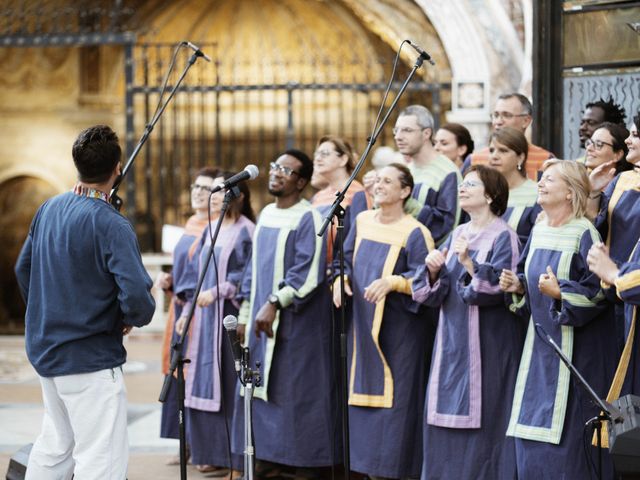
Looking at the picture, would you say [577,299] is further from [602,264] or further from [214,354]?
[214,354]

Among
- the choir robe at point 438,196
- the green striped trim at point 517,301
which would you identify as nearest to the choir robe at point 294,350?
the choir robe at point 438,196

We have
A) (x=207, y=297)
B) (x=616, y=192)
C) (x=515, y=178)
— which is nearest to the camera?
(x=616, y=192)

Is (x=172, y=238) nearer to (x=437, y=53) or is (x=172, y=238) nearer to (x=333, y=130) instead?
(x=437, y=53)

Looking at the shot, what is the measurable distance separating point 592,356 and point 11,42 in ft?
32.3

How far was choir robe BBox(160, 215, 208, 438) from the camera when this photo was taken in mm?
7766

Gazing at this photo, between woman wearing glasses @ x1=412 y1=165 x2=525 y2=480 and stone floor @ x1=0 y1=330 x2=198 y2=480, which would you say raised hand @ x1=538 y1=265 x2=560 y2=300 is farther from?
stone floor @ x1=0 y1=330 x2=198 y2=480

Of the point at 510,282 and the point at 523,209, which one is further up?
the point at 523,209

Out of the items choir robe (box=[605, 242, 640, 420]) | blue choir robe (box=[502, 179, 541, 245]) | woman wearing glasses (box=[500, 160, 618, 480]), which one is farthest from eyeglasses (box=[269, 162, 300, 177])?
choir robe (box=[605, 242, 640, 420])

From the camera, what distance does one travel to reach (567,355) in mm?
5855

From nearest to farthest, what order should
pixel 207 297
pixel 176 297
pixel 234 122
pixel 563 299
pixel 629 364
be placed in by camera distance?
1. pixel 629 364
2. pixel 563 299
3. pixel 207 297
4. pixel 176 297
5. pixel 234 122

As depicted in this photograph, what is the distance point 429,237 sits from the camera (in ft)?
22.4

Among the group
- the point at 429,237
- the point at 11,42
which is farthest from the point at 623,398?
the point at 11,42

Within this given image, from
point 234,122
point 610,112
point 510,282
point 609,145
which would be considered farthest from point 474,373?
point 234,122

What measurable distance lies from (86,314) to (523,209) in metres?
2.57
